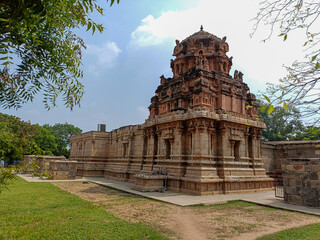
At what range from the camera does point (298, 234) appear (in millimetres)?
6176

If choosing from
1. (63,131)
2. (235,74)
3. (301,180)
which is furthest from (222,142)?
(63,131)

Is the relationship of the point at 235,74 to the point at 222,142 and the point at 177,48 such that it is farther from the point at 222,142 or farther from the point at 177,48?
the point at 222,142

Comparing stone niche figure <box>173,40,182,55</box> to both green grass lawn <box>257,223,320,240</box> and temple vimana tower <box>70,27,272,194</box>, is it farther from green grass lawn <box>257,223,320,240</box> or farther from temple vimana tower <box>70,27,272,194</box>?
green grass lawn <box>257,223,320,240</box>

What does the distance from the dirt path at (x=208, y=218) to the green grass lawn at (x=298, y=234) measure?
1.13 feet

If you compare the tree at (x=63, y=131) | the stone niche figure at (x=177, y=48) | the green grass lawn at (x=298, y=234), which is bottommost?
the green grass lawn at (x=298, y=234)

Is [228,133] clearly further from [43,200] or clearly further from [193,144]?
[43,200]

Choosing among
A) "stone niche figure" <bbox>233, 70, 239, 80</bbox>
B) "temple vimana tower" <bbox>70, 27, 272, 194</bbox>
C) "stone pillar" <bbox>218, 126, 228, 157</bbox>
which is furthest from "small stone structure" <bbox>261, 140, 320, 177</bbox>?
"stone pillar" <bbox>218, 126, 228, 157</bbox>

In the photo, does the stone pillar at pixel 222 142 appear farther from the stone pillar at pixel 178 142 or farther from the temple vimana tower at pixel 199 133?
the stone pillar at pixel 178 142

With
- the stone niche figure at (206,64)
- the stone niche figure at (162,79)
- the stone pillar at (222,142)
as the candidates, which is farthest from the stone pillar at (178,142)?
the stone niche figure at (162,79)

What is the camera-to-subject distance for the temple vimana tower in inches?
529

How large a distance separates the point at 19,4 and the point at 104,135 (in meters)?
23.5

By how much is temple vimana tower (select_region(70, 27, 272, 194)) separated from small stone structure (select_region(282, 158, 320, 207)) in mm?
3211

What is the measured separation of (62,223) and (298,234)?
6.76 meters

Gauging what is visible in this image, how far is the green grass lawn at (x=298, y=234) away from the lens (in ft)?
19.3
